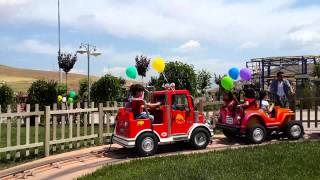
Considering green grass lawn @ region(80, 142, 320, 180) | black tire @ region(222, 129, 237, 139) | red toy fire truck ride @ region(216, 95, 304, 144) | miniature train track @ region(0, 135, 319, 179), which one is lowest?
miniature train track @ region(0, 135, 319, 179)

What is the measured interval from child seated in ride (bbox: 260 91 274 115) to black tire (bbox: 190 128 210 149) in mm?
1937

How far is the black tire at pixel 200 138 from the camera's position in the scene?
33.3 feet

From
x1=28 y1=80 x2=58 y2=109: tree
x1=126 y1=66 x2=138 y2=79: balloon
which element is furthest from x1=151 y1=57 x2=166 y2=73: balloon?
x1=28 y1=80 x2=58 y2=109: tree

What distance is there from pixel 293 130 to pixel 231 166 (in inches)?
168

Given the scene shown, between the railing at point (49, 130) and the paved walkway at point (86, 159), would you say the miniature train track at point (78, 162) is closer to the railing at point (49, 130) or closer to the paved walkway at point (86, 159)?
the paved walkway at point (86, 159)

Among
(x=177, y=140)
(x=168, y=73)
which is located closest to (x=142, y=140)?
(x=177, y=140)

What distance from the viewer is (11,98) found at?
1220 inches

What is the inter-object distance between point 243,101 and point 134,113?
3145 mm

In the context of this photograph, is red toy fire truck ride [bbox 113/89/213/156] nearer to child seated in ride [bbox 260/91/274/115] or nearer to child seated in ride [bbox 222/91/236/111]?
child seated in ride [bbox 222/91/236/111]

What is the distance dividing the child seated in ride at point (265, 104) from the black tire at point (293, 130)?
584 millimetres

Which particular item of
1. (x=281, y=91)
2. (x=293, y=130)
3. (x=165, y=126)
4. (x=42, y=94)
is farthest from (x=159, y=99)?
(x=42, y=94)

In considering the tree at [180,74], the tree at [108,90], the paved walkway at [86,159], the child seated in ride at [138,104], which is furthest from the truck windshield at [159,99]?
the tree at [180,74]

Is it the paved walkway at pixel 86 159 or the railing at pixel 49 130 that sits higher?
the railing at pixel 49 130

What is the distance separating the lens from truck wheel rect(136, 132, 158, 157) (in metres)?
9.49
